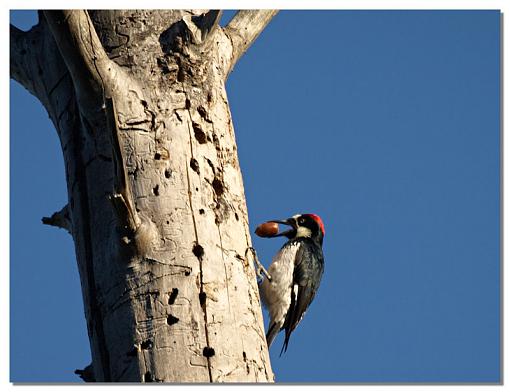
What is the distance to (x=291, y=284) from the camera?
6.12 meters

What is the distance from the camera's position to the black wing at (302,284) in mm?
6141

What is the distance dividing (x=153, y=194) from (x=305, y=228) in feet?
12.9

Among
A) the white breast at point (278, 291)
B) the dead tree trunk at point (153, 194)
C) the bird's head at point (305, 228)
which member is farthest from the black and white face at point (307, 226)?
the dead tree trunk at point (153, 194)

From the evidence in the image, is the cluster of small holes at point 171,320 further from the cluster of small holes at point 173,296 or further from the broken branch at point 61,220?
the broken branch at point 61,220

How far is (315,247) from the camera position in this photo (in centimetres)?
667

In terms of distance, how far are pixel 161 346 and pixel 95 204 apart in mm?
703

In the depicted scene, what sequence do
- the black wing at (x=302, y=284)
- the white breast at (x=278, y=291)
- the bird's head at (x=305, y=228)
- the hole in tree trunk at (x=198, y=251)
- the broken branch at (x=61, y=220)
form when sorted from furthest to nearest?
the bird's head at (x=305, y=228) → the black wing at (x=302, y=284) → the white breast at (x=278, y=291) → the broken branch at (x=61, y=220) → the hole in tree trunk at (x=198, y=251)

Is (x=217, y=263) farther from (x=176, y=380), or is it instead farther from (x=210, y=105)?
(x=210, y=105)

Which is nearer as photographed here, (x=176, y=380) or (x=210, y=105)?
(x=176, y=380)

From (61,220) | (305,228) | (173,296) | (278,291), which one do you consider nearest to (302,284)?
(278,291)

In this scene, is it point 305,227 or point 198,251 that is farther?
point 305,227

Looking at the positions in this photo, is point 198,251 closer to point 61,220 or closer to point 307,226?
point 61,220

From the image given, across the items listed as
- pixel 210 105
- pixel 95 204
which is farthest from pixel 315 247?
pixel 95 204

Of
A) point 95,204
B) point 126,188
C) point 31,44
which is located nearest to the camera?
point 126,188
